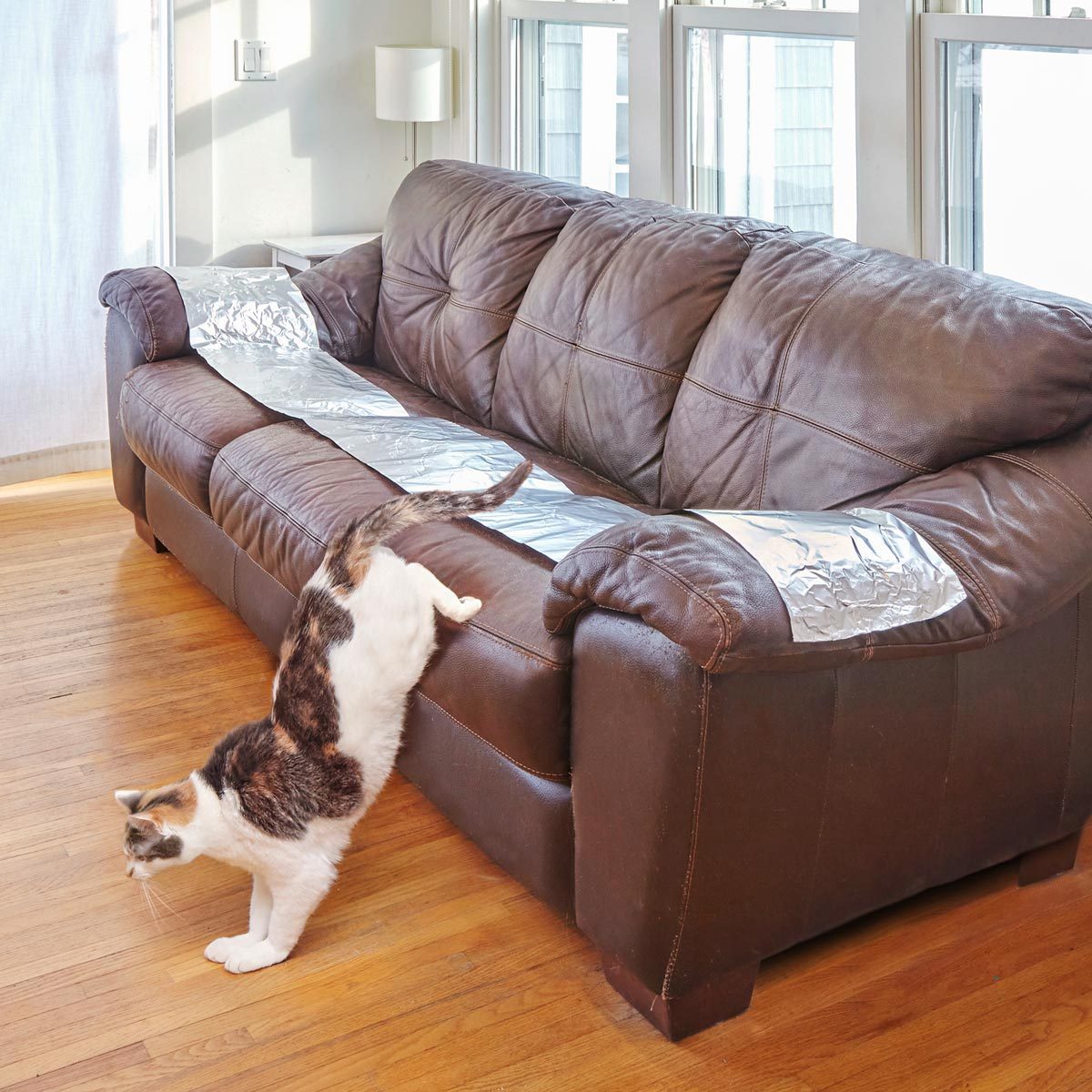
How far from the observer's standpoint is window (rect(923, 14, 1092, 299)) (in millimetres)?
2451

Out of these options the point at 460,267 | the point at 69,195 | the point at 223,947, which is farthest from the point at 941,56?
the point at 69,195

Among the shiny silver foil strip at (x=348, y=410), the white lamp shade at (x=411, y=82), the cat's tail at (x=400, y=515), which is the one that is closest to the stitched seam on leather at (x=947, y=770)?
the shiny silver foil strip at (x=348, y=410)

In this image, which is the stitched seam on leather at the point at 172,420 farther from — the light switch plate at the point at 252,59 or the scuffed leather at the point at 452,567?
the light switch plate at the point at 252,59

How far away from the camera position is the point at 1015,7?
2.54 metres

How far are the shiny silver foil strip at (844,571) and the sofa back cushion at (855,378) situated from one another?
30 centimetres

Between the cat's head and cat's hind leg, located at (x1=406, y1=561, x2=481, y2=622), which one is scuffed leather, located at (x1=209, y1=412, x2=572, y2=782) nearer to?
cat's hind leg, located at (x1=406, y1=561, x2=481, y2=622)

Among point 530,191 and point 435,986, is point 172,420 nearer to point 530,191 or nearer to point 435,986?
point 530,191

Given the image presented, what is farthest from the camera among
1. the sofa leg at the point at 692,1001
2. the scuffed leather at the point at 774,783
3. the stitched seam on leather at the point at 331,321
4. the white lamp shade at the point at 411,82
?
the white lamp shade at the point at 411,82

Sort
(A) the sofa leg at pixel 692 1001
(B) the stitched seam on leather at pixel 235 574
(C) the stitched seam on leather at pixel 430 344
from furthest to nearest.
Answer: (C) the stitched seam on leather at pixel 430 344 → (B) the stitched seam on leather at pixel 235 574 → (A) the sofa leg at pixel 692 1001

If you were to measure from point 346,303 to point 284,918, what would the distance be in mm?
2016

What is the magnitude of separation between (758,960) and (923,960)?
11.6 inches

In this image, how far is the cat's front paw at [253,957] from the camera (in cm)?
188

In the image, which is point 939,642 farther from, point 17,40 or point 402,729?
point 17,40

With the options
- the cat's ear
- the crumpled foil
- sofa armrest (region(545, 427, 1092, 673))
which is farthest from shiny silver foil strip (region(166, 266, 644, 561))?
the cat's ear
